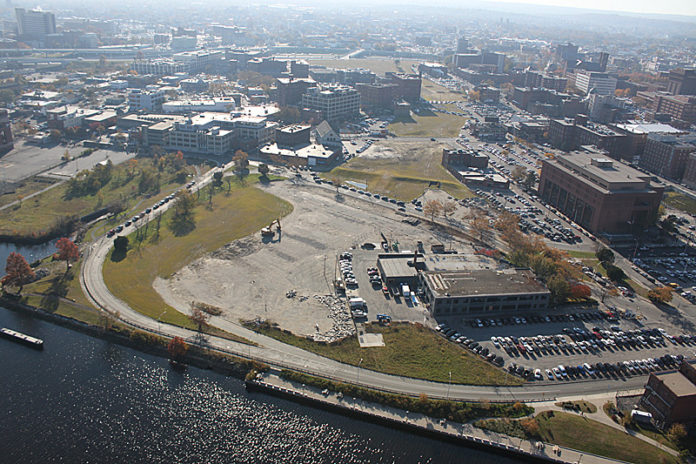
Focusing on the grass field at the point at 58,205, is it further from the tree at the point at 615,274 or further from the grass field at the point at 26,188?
the tree at the point at 615,274

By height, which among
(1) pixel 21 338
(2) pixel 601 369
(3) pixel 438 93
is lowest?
(1) pixel 21 338

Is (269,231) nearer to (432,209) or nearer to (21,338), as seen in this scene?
(432,209)

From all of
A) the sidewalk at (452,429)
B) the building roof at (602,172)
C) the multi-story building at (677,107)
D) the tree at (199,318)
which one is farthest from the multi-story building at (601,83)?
the tree at (199,318)

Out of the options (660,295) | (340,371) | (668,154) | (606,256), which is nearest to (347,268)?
(340,371)

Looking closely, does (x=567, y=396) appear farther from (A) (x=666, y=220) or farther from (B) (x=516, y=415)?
(A) (x=666, y=220)

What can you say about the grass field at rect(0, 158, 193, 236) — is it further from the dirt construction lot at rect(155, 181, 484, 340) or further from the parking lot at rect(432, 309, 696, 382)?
the parking lot at rect(432, 309, 696, 382)

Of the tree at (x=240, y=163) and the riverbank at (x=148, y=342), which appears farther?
the tree at (x=240, y=163)

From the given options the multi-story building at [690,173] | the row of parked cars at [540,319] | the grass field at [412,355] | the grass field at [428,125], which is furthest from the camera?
the grass field at [428,125]
